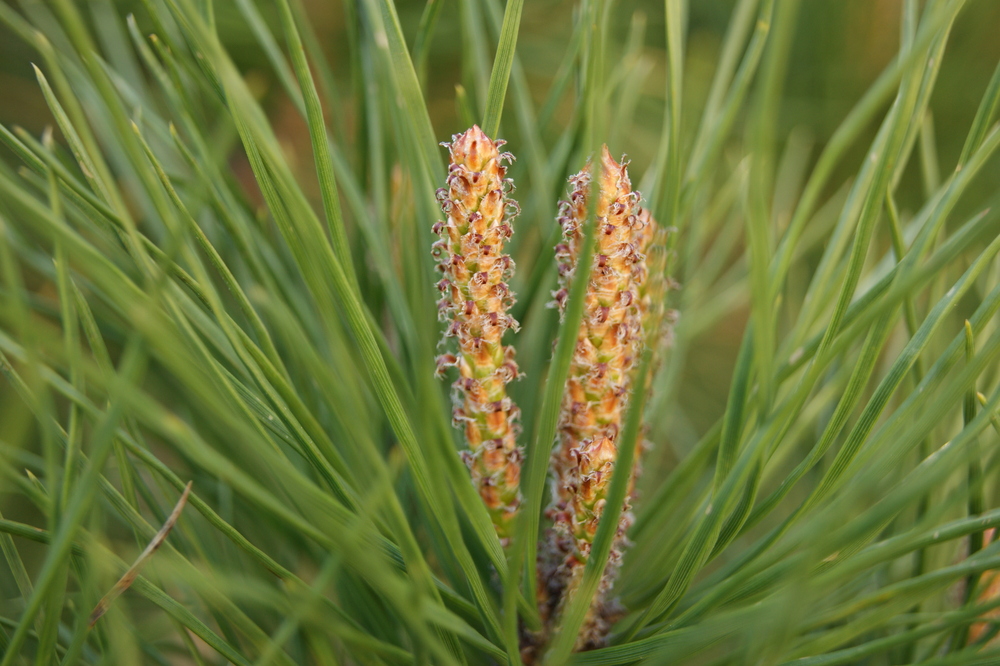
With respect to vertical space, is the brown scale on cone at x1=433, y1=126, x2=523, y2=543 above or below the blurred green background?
below

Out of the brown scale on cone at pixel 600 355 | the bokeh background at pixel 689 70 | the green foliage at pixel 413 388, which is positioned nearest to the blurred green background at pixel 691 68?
the bokeh background at pixel 689 70

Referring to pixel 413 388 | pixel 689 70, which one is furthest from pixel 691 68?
pixel 413 388

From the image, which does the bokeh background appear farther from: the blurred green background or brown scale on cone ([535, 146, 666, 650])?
brown scale on cone ([535, 146, 666, 650])

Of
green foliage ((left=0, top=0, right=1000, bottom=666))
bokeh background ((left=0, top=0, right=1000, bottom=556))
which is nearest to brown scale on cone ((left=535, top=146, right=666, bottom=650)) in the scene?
green foliage ((left=0, top=0, right=1000, bottom=666))

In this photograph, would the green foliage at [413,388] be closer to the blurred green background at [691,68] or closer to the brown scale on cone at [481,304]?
the brown scale on cone at [481,304]

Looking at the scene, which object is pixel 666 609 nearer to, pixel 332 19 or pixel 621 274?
pixel 621 274
